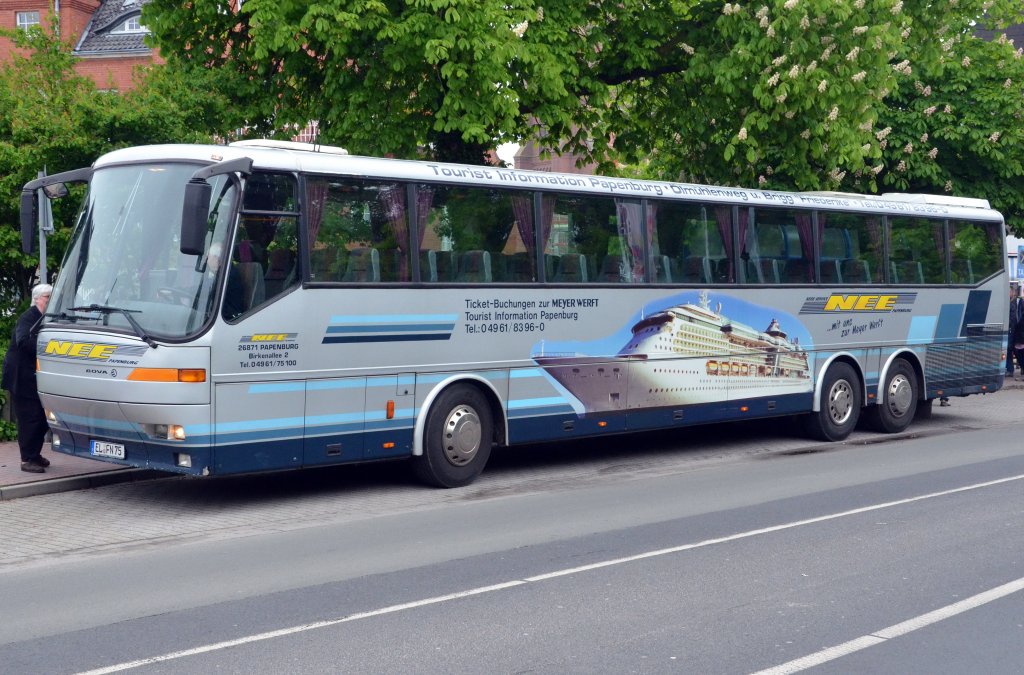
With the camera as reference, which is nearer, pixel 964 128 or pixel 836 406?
pixel 836 406

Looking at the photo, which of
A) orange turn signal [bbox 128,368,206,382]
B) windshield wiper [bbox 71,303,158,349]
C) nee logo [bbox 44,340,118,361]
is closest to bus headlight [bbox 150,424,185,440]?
orange turn signal [bbox 128,368,206,382]

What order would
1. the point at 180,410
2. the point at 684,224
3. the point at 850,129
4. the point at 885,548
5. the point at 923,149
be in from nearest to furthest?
the point at 885,548, the point at 180,410, the point at 684,224, the point at 850,129, the point at 923,149

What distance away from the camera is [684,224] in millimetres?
14430

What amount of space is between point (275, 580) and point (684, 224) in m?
7.89

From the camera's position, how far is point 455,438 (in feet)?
39.7

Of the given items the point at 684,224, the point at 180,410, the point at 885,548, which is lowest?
the point at 885,548

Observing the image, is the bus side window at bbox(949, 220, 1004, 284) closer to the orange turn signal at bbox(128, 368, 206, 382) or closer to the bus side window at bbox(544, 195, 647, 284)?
the bus side window at bbox(544, 195, 647, 284)

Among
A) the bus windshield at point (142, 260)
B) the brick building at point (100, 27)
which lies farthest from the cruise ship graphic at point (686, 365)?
the brick building at point (100, 27)

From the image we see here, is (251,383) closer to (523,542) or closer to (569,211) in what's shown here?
(523,542)

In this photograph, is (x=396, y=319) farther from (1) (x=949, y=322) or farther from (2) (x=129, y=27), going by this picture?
(2) (x=129, y=27)

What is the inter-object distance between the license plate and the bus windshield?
3.34 feet

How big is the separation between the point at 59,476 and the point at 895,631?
26.8ft

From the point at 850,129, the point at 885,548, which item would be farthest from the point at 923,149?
the point at 885,548

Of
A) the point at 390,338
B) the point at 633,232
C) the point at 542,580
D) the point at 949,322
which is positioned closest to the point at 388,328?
the point at 390,338
